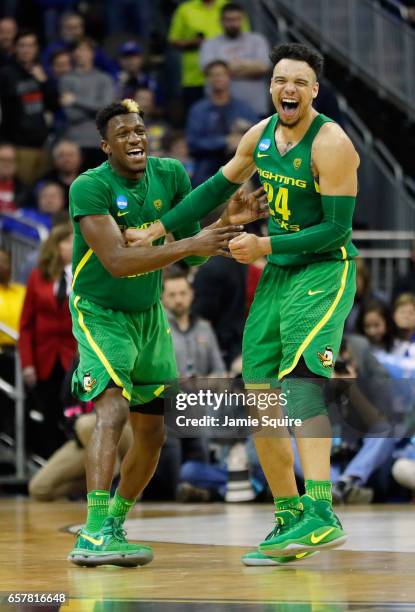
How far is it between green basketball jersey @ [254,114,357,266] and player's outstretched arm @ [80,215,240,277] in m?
0.29

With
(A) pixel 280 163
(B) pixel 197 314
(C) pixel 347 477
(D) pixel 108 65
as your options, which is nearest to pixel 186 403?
(A) pixel 280 163

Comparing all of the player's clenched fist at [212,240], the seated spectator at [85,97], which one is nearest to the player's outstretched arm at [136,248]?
the player's clenched fist at [212,240]

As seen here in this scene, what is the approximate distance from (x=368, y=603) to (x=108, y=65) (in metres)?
12.4

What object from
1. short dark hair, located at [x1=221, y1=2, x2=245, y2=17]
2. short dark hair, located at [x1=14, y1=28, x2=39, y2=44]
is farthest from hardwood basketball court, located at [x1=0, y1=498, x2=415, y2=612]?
short dark hair, located at [x1=221, y1=2, x2=245, y2=17]

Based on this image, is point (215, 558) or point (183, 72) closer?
point (215, 558)

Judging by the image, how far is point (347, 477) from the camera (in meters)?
11.4

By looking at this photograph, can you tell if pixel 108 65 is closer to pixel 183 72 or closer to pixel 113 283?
pixel 183 72

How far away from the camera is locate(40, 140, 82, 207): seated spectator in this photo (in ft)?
47.8

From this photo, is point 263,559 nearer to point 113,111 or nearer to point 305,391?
point 305,391

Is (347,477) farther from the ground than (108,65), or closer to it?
closer to it

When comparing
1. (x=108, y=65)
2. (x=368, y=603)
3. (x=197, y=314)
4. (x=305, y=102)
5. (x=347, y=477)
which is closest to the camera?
(x=368, y=603)

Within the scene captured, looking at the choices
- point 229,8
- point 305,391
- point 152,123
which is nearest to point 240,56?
point 229,8

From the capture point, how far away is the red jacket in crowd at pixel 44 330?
1209cm

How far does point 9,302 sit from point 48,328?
95 centimetres
